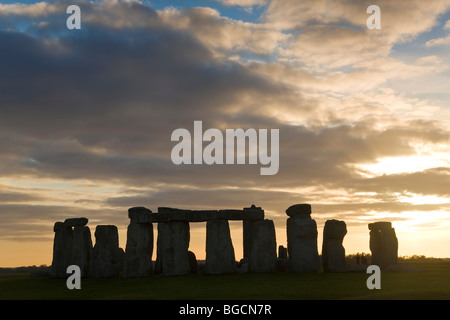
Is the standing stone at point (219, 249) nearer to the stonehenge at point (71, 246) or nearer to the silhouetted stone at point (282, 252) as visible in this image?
the stonehenge at point (71, 246)

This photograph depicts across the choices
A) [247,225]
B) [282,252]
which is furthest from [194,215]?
[282,252]

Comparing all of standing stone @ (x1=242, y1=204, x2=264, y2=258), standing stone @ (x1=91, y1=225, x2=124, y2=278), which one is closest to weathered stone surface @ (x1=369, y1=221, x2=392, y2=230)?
standing stone @ (x1=242, y1=204, x2=264, y2=258)

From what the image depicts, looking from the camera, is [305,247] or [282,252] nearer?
[305,247]

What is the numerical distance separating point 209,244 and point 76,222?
657 centimetres

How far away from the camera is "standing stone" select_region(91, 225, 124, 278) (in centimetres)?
2741

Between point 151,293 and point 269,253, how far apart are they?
28.4ft

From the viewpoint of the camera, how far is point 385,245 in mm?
29000

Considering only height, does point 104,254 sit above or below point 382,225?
below

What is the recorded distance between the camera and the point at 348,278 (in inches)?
Result: 910

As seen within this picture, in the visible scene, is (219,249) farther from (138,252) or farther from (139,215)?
(139,215)

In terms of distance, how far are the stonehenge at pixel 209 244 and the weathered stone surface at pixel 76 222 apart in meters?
0.05

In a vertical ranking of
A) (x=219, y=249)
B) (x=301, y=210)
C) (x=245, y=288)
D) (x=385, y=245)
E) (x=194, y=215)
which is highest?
(x=301, y=210)
